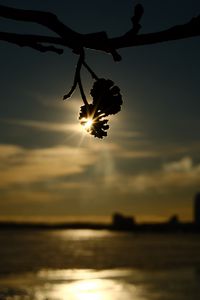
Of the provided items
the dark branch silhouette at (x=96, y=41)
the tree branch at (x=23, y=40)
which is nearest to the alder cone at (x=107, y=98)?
the dark branch silhouette at (x=96, y=41)

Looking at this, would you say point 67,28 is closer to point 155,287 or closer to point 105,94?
point 105,94

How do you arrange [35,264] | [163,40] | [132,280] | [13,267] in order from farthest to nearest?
1. [35,264]
2. [13,267]
3. [132,280]
4. [163,40]

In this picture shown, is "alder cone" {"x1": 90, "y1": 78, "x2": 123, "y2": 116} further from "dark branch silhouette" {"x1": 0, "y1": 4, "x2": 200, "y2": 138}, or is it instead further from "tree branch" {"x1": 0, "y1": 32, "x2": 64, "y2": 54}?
"tree branch" {"x1": 0, "y1": 32, "x2": 64, "y2": 54}

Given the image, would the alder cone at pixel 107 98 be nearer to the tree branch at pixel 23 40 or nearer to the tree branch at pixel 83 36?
the tree branch at pixel 83 36

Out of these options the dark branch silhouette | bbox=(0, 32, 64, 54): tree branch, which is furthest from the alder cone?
bbox=(0, 32, 64, 54): tree branch

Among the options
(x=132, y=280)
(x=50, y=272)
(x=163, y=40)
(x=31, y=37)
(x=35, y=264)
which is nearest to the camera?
(x=163, y=40)

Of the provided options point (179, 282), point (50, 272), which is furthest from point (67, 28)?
point (50, 272)
